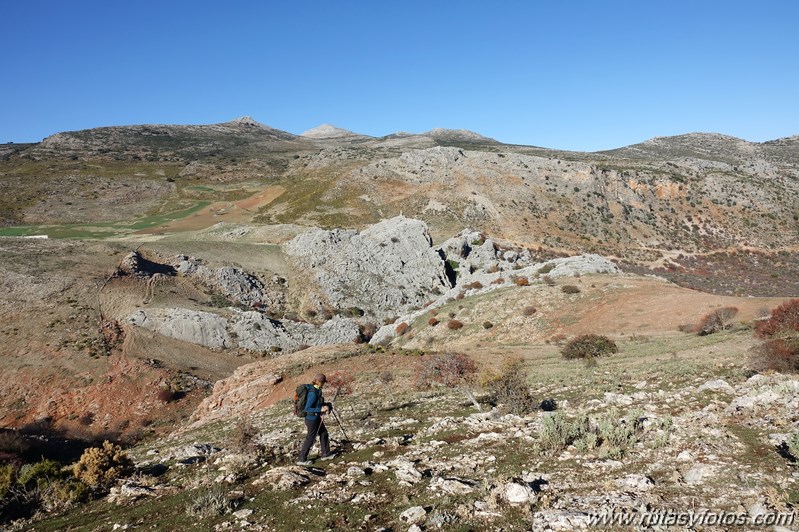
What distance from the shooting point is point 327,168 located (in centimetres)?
13375

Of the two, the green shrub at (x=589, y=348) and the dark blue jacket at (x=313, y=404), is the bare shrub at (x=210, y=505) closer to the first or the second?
the dark blue jacket at (x=313, y=404)

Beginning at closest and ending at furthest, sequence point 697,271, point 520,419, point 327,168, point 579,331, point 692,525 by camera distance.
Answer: point 692,525 → point 520,419 → point 579,331 → point 697,271 → point 327,168

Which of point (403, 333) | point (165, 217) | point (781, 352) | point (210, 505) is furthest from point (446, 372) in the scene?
point (165, 217)

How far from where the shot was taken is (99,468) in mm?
12898

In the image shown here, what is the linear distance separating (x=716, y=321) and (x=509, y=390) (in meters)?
27.2

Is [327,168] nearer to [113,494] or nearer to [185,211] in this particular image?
[185,211]

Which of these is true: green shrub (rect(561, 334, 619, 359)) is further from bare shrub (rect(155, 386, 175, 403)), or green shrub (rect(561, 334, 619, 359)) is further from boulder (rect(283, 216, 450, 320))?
boulder (rect(283, 216, 450, 320))

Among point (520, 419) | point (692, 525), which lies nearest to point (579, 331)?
point (520, 419)

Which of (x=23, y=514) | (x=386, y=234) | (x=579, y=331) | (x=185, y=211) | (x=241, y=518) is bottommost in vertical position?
(x=579, y=331)

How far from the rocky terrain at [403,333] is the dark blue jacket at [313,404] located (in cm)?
146

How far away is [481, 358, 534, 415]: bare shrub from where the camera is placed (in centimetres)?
1530

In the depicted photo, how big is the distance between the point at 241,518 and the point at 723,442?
10.7m

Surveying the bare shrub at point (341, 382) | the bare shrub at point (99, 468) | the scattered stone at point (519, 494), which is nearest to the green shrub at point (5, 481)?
the bare shrub at point (99, 468)

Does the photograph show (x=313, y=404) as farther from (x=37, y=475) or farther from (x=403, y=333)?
(x=403, y=333)
